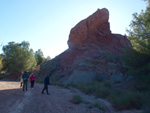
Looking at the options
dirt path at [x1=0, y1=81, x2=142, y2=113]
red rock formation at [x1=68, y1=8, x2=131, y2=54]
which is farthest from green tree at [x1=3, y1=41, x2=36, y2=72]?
dirt path at [x1=0, y1=81, x2=142, y2=113]

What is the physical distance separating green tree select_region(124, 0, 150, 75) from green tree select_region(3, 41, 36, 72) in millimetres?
41137

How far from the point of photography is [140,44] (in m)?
18.4

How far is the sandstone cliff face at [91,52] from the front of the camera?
3272 cm

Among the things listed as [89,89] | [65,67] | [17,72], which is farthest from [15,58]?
[89,89]

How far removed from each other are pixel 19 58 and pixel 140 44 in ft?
143

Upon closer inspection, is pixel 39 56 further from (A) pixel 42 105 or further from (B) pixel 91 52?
(A) pixel 42 105

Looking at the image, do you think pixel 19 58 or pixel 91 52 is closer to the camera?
pixel 91 52

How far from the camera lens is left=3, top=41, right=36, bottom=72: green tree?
180ft

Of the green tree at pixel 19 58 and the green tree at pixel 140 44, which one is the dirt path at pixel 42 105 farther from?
the green tree at pixel 19 58

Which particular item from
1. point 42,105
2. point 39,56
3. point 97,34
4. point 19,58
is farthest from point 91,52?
point 39,56

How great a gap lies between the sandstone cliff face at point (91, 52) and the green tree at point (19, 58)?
1017 centimetres

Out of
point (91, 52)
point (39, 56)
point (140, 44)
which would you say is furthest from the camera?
point (39, 56)

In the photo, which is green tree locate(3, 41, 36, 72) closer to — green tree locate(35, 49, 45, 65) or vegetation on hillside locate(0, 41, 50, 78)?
vegetation on hillside locate(0, 41, 50, 78)

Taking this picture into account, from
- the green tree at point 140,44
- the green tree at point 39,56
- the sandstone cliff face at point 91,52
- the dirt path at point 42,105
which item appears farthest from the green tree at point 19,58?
the dirt path at point 42,105
